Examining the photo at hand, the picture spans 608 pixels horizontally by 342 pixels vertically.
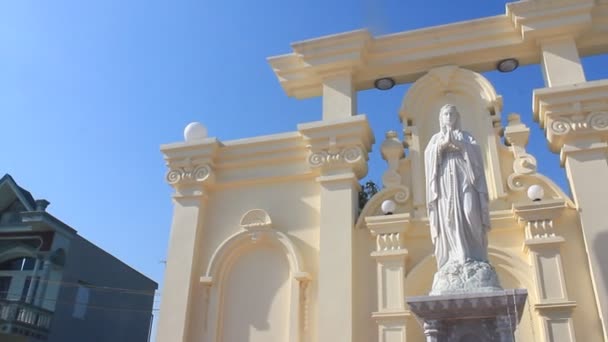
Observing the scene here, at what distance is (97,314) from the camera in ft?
52.2

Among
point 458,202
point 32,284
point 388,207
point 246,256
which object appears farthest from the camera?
point 32,284

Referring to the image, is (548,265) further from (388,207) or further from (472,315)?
(472,315)

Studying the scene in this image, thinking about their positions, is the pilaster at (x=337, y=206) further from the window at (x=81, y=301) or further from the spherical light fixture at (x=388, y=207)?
the window at (x=81, y=301)

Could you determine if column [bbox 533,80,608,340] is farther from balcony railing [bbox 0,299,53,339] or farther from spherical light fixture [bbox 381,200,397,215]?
balcony railing [bbox 0,299,53,339]

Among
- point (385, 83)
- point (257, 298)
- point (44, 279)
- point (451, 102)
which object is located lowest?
point (257, 298)

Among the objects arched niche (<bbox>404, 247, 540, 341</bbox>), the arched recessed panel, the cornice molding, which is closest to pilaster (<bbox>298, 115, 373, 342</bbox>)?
the arched recessed panel

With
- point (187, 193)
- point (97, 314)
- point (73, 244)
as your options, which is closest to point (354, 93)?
point (187, 193)

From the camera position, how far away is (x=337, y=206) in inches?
346

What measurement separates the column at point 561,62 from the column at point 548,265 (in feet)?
6.99

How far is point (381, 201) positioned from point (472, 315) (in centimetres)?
409

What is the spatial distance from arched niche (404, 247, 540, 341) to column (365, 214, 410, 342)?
0.16 m

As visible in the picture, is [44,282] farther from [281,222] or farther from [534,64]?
[534,64]

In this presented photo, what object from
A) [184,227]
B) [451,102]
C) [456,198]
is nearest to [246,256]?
[184,227]

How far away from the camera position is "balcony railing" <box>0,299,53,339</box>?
42.7 ft
